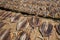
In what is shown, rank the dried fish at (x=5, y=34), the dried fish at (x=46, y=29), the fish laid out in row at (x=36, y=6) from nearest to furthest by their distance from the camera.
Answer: the dried fish at (x=5, y=34)
the dried fish at (x=46, y=29)
the fish laid out in row at (x=36, y=6)

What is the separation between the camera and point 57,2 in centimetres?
171

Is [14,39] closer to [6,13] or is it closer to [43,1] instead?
[6,13]

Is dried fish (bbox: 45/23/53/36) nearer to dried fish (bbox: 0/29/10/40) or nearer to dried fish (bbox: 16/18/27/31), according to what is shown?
dried fish (bbox: 16/18/27/31)

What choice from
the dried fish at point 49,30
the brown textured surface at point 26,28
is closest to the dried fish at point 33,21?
the brown textured surface at point 26,28

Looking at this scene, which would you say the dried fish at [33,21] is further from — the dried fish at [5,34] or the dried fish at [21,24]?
the dried fish at [5,34]

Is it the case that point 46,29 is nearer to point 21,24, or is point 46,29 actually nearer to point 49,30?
point 49,30

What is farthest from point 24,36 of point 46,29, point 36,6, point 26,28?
point 36,6

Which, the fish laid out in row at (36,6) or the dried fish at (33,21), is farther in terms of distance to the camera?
the fish laid out in row at (36,6)

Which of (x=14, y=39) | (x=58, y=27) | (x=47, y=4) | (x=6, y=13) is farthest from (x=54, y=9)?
(x=14, y=39)

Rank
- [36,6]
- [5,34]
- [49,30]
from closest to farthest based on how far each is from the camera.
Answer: [5,34] < [49,30] < [36,6]

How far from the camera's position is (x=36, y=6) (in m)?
1.58

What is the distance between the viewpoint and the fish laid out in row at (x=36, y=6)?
4.81 feet

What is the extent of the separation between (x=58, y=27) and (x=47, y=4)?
47 cm

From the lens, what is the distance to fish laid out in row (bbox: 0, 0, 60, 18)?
1467 mm
